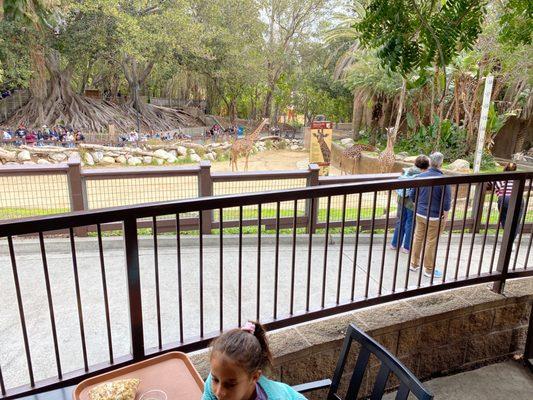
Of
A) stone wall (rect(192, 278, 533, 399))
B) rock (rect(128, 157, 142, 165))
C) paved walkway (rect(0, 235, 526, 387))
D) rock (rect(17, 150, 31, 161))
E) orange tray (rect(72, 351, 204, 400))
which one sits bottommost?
rock (rect(128, 157, 142, 165))

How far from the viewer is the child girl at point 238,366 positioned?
4.33 feet

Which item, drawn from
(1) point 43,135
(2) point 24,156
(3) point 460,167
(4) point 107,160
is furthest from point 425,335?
(1) point 43,135

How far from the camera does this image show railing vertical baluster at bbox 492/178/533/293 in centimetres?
280

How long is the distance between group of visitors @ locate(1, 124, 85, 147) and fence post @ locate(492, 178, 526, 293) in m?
19.2

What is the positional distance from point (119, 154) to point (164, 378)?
18.0m

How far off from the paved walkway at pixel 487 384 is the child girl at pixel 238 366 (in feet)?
5.96

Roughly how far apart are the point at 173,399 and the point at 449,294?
7.37 ft

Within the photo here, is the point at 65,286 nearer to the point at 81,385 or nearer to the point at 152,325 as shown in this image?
the point at 152,325

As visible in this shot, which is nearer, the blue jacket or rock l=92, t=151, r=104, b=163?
the blue jacket

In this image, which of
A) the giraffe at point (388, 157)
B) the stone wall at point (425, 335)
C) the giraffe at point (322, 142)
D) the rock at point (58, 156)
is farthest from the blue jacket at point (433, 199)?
the rock at point (58, 156)

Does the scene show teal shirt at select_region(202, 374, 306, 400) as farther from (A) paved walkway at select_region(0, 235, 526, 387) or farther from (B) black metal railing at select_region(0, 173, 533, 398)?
(A) paved walkway at select_region(0, 235, 526, 387)

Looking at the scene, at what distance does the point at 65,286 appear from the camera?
4008 millimetres

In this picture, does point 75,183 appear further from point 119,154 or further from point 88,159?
point 119,154

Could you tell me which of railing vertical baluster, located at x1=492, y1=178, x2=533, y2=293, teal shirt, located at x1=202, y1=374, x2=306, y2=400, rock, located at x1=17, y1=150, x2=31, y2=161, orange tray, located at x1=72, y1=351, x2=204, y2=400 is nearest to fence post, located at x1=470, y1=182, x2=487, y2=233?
railing vertical baluster, located at x1=492, y1=178, x2=533, y2=293
